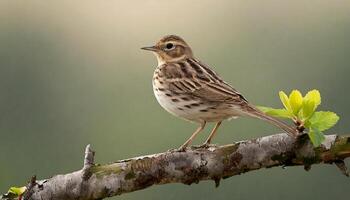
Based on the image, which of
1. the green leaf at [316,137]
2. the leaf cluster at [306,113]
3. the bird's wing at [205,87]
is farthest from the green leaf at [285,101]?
the bird's wing at [205,87]

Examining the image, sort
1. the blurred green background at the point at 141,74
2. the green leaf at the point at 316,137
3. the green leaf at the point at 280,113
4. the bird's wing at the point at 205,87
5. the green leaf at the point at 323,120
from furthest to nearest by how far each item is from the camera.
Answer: the blurred green background at the point at 141,74
the bird's wing at the point at 205,87
the green leaf at the point at 280,113
the green leaf at the point at 323,120
the green leaf at the point at 316,137

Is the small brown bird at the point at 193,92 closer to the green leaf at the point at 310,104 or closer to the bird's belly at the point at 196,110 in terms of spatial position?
the bird's belly at the point at 196,110

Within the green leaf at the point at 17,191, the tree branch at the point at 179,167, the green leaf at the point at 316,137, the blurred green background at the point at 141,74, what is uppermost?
the blurred green background at the point at 141,74

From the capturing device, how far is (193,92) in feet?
33.7

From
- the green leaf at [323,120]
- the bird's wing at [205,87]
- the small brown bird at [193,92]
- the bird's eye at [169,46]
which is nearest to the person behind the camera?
the green leaf at [323,120]

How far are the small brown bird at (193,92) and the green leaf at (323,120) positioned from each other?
124cm

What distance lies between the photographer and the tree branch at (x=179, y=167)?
761 centimetres

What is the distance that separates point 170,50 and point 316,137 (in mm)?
4295

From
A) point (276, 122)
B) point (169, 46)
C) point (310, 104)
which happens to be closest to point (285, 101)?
point (310, 104)

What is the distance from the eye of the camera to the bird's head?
11195mm

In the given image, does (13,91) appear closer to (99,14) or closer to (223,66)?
(223,66)

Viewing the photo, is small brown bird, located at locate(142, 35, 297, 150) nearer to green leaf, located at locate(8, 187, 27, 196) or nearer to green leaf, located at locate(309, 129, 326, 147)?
green leaf, located at locate(309, 129, 326, 147)

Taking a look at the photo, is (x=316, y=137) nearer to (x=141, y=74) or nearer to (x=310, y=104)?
(x=310, y=104)

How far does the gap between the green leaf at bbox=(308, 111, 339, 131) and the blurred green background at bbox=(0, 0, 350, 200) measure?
1925 inches
